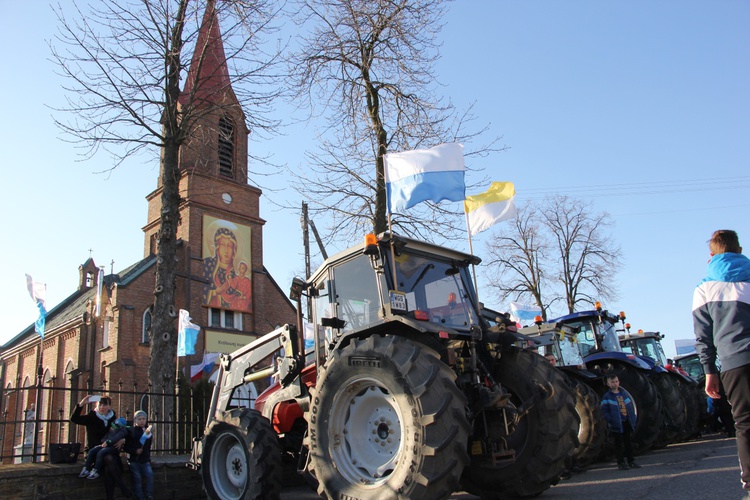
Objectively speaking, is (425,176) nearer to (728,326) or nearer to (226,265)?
(728,326)

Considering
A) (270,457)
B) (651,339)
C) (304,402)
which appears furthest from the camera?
(651,339)

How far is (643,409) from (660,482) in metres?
4.29

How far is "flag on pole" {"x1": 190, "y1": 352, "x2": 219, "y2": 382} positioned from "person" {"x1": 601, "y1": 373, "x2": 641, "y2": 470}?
60.0 ft

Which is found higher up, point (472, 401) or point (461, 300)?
point (461, 300)

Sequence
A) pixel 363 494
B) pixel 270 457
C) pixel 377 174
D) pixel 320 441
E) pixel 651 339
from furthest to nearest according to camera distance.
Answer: pixel 651 339 < pixel 377 174 < pixel 270 457 < pixel 320 441 < pixel 363 494

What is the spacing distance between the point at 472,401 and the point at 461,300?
1.28 m

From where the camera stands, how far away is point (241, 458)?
22.0 feet

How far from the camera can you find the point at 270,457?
6.34 metres

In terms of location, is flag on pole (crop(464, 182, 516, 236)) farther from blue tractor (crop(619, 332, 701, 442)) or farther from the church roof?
the church roof

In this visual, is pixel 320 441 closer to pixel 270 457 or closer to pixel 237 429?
pixel 270 457

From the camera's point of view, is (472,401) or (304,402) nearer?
(472,401)

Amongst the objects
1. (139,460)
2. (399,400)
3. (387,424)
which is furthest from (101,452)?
(399,400)

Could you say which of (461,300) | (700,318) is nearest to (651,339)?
(461,300)

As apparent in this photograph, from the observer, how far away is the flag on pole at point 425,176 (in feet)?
27.6
